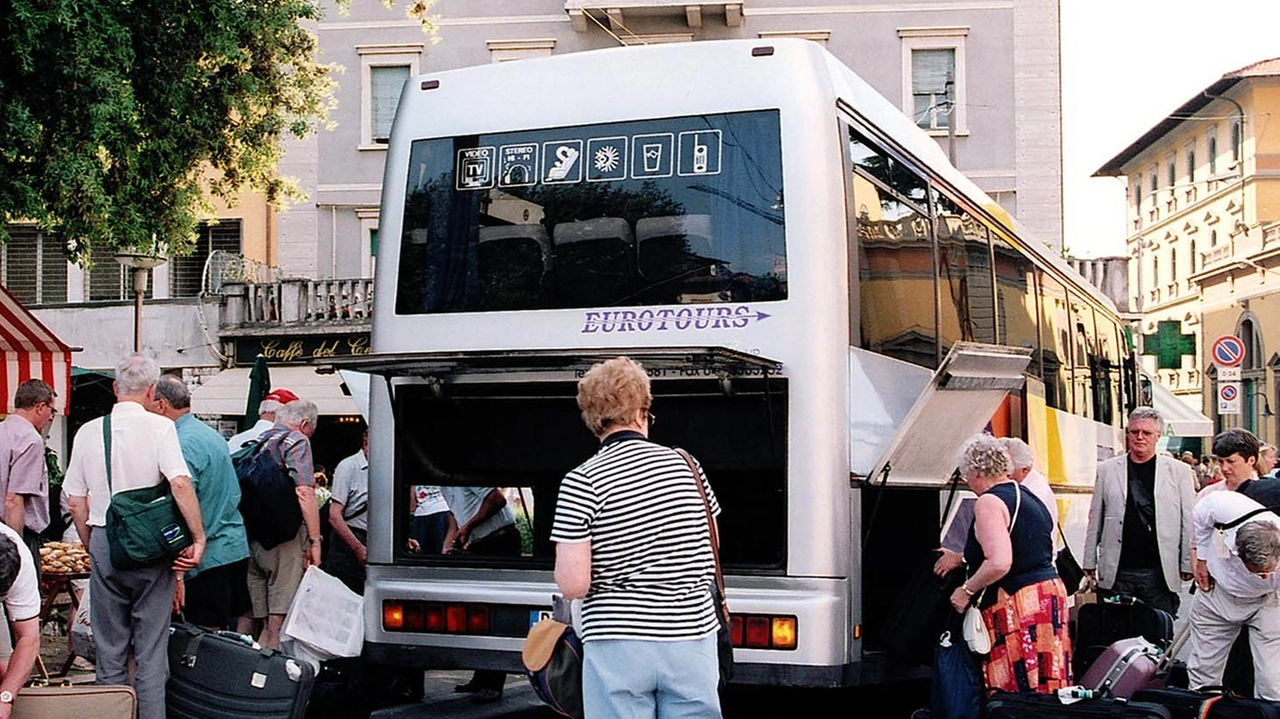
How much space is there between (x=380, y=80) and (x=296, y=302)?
613cm

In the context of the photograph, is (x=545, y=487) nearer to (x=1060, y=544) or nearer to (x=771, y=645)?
(x=771, y=645)

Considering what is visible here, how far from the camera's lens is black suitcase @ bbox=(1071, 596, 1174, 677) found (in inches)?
385

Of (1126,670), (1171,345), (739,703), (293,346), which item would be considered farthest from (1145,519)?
(1171,345)

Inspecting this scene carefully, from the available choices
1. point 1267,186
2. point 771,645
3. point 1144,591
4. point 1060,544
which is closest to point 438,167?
point 771,645

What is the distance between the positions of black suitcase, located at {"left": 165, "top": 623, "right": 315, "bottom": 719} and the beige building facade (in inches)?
1704

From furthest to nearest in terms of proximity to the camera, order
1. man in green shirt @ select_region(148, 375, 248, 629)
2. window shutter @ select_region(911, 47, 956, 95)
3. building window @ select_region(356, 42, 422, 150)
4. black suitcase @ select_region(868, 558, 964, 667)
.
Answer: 1. building window @ select_region(356, 42, 422, 150)
2. window shutter @ select_region(911, 47, 956, 95)
3. man in green shirt @ select_region(148, 375, 248, 629)
4. black suitcase @ select_region(868, 558, 964, 667)

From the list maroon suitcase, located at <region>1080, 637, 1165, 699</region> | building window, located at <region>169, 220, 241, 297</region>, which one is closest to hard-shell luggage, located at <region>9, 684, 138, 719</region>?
maroon suitcase, located at <region>1080, 637, 1165, 699</region>

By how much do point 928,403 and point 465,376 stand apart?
2349mm

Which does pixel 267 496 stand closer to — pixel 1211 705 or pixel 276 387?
pixel 1211 705

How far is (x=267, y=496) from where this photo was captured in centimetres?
969

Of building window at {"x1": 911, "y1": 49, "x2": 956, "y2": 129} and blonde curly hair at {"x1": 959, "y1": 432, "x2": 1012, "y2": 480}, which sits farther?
building window at {"x1": 911, "y1": 49, "x2": 956, "y2": 129}

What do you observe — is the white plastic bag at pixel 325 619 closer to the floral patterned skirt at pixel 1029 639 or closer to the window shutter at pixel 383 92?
the floral patterned skirt at pixel 1029 639

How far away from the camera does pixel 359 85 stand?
34469mm

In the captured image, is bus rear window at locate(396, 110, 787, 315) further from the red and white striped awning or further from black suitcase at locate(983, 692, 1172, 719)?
the red and white striped awning
